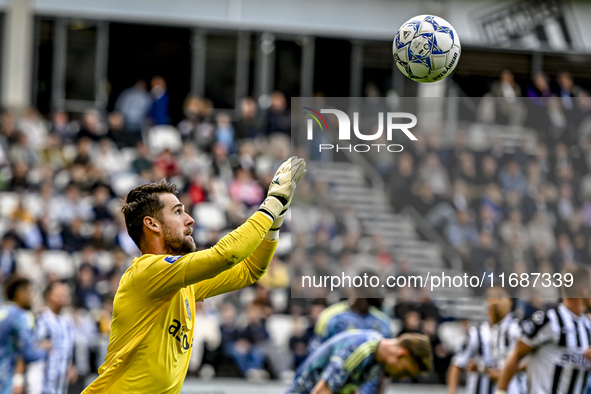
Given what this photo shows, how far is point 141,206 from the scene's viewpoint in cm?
475

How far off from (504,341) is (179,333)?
218 inches

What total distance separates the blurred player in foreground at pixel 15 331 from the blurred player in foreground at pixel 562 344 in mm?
4795

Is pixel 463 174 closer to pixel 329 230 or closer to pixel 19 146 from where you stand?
pixel 329 230

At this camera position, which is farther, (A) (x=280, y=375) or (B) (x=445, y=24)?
(A) (x=280, y=375)

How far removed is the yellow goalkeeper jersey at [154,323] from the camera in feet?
14.5

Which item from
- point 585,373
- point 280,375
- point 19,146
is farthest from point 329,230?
point 585,373

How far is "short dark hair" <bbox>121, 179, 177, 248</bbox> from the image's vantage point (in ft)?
15.6

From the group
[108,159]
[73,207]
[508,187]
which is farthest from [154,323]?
[108,159]

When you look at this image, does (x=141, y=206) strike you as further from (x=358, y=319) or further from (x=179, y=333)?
(x=358, y=319)

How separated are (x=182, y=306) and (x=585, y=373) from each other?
4460 millimetres

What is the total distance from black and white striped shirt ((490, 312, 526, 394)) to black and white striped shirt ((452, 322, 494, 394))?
13cm

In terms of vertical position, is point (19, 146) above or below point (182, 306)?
above

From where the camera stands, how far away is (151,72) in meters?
22.0

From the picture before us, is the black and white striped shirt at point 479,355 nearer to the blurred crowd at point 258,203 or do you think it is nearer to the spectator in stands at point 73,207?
the blurred crowd at point 258,203
